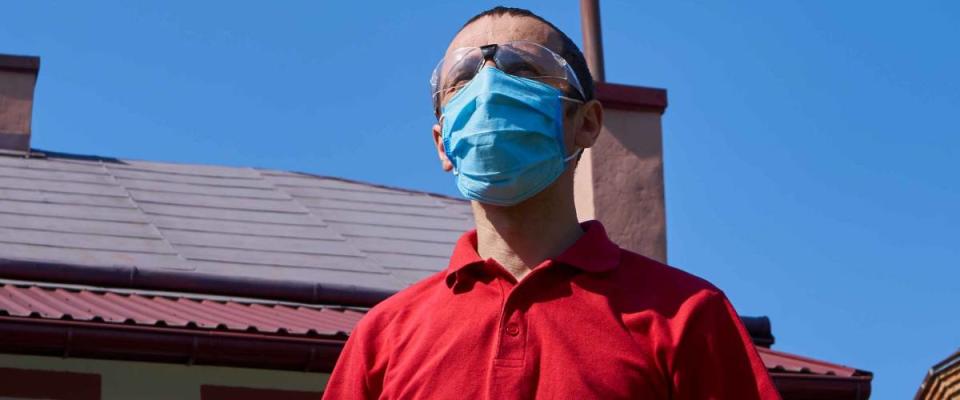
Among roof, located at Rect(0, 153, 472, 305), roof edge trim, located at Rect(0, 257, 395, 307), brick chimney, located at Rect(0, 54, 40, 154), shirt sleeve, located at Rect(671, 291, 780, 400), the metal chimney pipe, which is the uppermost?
the metal chimney pipe

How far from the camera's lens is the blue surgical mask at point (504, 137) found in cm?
324

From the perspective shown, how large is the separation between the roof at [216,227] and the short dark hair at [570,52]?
6753 millimetres

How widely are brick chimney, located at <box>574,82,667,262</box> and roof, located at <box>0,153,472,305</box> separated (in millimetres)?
1178

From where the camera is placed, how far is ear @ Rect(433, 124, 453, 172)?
11.1 ft

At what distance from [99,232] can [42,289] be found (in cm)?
166

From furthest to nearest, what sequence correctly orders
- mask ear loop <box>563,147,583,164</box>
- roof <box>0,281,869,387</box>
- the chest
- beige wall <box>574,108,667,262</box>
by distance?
beige wall <box>574,108,667,262</box> → roof <box>0,281,869,387</box> → mask ear loop <box>563,147,583,164</box> → the chest

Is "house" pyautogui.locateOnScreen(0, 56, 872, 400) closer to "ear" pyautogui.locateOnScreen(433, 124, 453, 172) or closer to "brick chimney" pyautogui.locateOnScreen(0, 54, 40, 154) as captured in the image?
"brick chimney" pyautogui.locateOnScreen(0, 54, 40, 154)

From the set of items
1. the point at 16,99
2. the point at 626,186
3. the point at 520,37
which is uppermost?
the point at 16,99

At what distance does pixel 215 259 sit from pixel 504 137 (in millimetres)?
7832

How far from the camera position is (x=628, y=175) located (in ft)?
36.9

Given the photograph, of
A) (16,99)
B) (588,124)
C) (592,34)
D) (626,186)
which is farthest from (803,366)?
(16,99)

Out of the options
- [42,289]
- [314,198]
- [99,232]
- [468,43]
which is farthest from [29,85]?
[468,43]

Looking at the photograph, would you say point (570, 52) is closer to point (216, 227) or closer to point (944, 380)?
point (216, 227)

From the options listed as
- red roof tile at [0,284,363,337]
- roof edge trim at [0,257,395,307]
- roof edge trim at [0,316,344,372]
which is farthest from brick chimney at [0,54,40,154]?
roof edge trim at [0,316,344,372]
